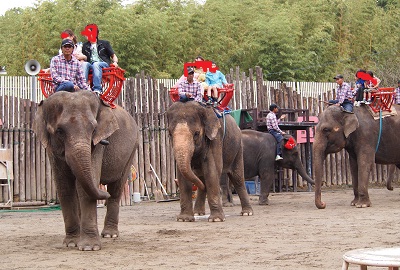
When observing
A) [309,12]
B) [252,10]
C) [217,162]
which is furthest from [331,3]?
[217,162]

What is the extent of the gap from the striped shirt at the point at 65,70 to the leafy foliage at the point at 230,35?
22.9 meters

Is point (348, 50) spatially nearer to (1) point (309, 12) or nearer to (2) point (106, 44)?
(1) point (309, 12)

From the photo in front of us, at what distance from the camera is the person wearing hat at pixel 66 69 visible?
1088cm

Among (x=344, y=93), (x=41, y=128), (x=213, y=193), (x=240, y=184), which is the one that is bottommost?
(x=213, y=193)

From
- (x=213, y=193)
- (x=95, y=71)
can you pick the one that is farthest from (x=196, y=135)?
(x=95, y=71)

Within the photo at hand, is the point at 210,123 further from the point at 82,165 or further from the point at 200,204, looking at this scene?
the point at 82,165

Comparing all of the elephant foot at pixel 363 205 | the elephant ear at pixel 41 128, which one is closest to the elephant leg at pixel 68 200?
the elephant ear at pixel 41 128

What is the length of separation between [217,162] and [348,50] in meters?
27.8

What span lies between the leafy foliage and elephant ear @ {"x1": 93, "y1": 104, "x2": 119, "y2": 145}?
2309cm

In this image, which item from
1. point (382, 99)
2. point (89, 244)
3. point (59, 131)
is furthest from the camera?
point (382, 99)

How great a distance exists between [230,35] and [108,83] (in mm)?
28457

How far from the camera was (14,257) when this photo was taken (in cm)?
981

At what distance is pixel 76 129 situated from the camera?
10.0 meters

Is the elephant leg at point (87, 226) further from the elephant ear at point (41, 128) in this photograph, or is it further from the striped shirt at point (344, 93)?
the striped shirt at point (344, 93)
